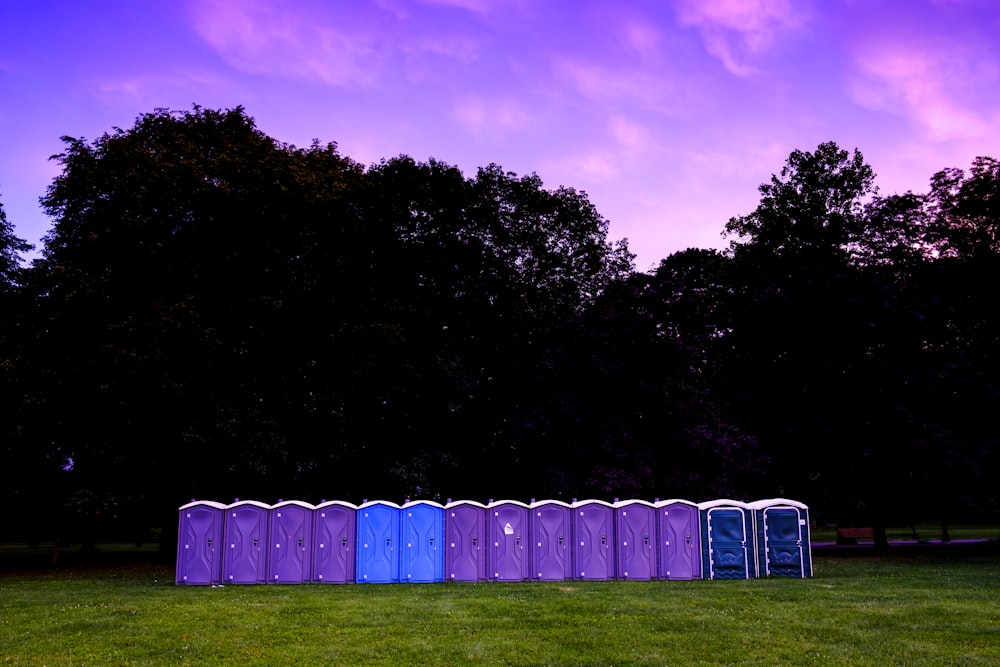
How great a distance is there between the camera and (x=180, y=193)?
21344 mm

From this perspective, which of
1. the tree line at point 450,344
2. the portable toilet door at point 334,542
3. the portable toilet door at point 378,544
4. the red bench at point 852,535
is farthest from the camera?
the red bench at point 852,535

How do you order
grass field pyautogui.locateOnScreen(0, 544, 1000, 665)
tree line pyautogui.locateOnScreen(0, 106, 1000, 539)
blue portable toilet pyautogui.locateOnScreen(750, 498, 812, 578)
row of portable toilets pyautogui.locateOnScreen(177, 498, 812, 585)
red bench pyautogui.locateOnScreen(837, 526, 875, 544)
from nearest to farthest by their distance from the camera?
grass field pyautogui.locateOnScreen(0, 544, 1000, 665) < row of portable toilets pyautogui.locateOnScreen(177, 498, 812, 585) < blue portable toilet pyautogui.locateOnScreen(750, 498, 812, 578) < tree line pyautogui.locateOnScreen(0, 106, 1000, 539) < red bench pyautogui.locateOnScreen(837, 526, 875, 544)

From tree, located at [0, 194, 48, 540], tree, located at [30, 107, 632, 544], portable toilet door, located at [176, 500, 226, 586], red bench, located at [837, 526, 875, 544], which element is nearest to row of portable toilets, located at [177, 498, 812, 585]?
portable toilet door, located at [176, 500, 226, 586]

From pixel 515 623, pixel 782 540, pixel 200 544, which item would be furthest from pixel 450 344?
pixel 515 623

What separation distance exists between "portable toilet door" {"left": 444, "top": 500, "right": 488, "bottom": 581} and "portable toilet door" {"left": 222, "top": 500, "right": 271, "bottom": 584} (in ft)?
12.5

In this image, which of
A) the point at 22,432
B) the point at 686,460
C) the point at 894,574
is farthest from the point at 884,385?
the point at 22,432

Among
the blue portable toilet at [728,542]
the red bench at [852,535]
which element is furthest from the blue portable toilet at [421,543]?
the red bench at [852,535]

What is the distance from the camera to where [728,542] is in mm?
17312

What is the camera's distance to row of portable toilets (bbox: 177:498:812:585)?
16.3 metres

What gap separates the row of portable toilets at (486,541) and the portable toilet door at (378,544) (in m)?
0.02

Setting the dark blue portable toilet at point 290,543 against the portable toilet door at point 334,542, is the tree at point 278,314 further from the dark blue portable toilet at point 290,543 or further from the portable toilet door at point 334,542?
the portable toilet door at point 334,542

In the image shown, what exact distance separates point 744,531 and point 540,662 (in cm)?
975

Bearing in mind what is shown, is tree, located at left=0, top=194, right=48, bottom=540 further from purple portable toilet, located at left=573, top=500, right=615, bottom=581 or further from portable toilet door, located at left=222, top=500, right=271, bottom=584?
purple portable toilet, located at left=573, top=500, right=615, bottom=581

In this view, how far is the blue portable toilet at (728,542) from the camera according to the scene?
56.4 ft
